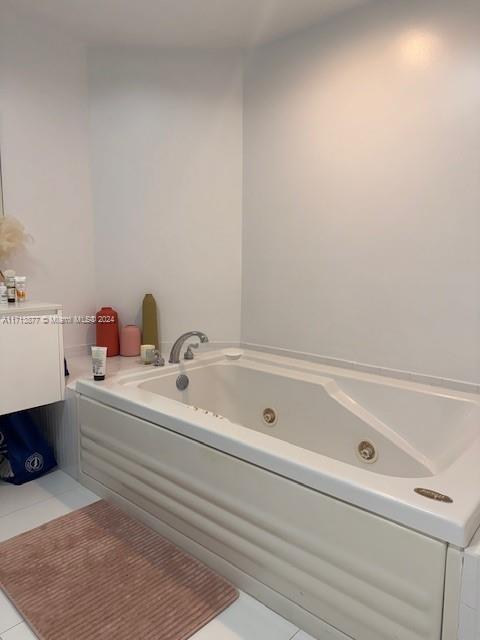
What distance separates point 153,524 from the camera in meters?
1.78

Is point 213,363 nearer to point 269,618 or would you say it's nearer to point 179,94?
point 269,618

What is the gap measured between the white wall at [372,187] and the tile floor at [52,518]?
1.21 meters

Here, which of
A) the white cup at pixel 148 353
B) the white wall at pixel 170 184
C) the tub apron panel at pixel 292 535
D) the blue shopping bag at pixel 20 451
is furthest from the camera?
the white wall at pixel 170 184

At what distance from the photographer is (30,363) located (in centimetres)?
199

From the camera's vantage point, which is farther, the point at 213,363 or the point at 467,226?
the point at 213,363

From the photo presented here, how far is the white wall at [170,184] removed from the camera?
2.58 meters

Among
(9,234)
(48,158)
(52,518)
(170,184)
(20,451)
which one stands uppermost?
(48,158)

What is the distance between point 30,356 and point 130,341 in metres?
0.74

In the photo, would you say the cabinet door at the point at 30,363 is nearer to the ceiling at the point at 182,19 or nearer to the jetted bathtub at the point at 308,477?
the jetted bathtub at the point at 308,477

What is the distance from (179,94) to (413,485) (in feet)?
7.90

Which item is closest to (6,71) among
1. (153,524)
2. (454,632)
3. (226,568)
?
(153,524)

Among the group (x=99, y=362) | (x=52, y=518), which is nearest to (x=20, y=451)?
(x=52, y=518)

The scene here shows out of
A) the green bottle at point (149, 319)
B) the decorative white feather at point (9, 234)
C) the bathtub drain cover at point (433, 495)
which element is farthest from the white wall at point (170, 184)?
the bathtub drain cover at point (433, 495)

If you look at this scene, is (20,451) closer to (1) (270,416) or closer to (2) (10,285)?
(2) (10,285)
